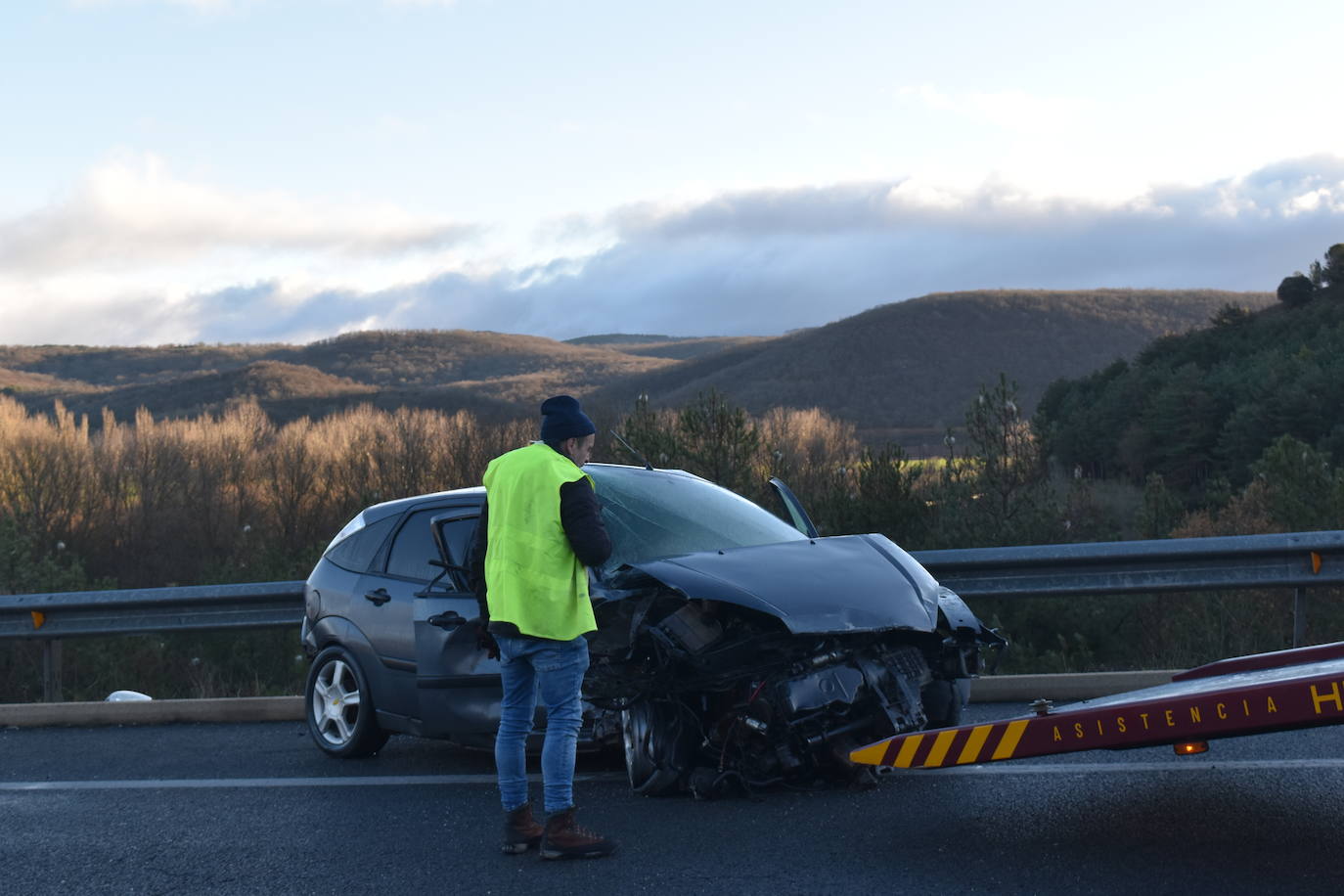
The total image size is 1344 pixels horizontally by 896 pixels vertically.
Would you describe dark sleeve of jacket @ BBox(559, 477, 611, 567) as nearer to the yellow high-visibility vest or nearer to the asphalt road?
the yellow high-visibility vest

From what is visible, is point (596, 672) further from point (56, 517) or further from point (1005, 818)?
point (56, 517)

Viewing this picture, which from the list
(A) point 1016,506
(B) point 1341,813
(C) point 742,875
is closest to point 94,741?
(C) point 742,875

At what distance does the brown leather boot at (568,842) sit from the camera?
5355 mm

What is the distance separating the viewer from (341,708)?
7863mm

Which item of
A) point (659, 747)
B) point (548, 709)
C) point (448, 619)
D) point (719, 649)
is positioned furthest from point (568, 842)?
point (448, 619)

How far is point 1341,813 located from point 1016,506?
41.1ft

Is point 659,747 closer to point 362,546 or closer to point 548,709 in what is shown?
point 548,709

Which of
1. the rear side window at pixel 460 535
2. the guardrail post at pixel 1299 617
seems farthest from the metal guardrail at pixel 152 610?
the guardrail post at pixel 1299 617

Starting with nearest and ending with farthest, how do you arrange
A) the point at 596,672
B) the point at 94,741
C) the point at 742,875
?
the point at 742,875 → the point at 596,672 → the point at 94,741

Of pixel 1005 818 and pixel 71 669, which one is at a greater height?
pixel 1005 818

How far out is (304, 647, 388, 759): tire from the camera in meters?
7.68

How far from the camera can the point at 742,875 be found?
4980 mm

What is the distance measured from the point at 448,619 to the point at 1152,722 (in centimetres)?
374

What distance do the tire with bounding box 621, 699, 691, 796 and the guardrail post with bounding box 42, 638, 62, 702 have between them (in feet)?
20.2
